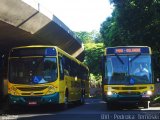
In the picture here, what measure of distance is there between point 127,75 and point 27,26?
7.11 m

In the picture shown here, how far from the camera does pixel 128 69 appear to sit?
73.9 feet

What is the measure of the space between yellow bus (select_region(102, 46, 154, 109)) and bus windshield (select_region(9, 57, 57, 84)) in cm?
251

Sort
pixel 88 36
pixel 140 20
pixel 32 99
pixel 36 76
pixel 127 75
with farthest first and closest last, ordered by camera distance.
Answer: pixel 88 36
pixel 140 20
pixel 127 75
pixel 36 76
pixel 32 99

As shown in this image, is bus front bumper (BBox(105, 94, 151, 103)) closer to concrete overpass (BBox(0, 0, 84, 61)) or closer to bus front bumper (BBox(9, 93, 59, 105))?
bus front bumper (BBox(9, 93, 59, 105))

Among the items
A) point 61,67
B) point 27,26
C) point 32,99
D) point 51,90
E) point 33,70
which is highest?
point 27,26

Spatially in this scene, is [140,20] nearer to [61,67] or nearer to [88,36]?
[61,67]

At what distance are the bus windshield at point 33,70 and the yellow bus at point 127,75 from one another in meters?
2.51

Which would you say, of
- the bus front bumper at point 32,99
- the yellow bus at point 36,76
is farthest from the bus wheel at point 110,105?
the bus front bumper at point 32,99

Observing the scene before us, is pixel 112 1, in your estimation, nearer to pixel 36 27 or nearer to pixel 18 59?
pixel 36 27

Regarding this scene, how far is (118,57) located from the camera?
22844 mm

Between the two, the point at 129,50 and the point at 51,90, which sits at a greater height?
the point at 129,50

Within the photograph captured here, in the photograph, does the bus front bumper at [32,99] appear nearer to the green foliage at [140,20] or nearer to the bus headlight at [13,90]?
the bus headlight at [13,90]

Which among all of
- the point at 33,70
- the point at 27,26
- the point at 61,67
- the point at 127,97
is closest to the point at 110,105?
the point at 127,97

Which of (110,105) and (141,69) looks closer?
(141,69)
